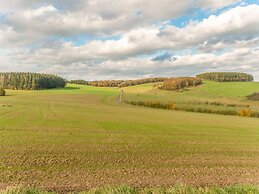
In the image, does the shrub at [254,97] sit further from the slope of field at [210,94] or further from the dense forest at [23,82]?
the dense forest at [23,82]

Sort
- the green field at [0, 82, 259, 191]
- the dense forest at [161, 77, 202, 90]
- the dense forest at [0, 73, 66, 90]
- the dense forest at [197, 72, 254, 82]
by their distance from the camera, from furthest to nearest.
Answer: the dense forest at [197, 72, 254, 82] → the dense forest at [0, 73, 66, 90] → the dense forest at [161, 77, 202, 90] → the green field at [0, 82, 259, 191]

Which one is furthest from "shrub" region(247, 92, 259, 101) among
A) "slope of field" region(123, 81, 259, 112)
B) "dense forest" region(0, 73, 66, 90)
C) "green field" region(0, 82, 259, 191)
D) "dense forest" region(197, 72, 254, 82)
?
"dense forest" region(0, 73, 66, 90)

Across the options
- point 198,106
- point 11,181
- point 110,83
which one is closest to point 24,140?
point 11,181

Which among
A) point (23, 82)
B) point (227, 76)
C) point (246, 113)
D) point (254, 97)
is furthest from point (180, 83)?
point (23, 82)

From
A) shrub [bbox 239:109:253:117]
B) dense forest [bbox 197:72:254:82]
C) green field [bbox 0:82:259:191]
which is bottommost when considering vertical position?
shrub [bbox 239:109:253:117]

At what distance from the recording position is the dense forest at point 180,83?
144750 mm

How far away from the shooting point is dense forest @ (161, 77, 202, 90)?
145 m

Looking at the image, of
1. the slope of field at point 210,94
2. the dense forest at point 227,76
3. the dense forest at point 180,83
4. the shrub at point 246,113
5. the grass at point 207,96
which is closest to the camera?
the shrub at point 246,113

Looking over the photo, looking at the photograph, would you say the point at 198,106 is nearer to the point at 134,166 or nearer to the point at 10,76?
the point at 134,166

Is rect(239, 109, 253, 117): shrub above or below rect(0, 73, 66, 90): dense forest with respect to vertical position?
below

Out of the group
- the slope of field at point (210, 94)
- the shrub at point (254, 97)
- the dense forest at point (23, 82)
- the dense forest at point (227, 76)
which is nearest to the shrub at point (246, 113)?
the slope of field at point (210, 94)

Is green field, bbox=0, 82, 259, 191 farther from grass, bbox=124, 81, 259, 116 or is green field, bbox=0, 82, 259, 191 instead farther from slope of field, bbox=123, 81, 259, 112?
slope of field, bbox=123, 81, 259, 112

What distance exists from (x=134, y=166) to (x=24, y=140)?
13.0 metres

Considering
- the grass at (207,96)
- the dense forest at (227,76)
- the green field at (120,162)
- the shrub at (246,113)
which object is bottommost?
the shrub at (246,113)
